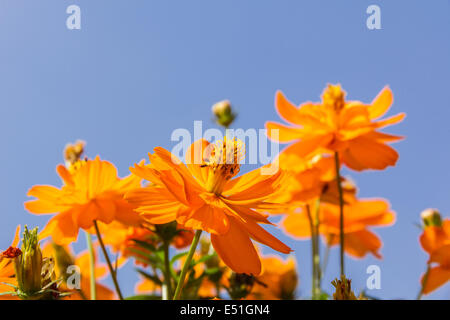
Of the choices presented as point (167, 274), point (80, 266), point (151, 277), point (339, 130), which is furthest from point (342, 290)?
point (80, 266)

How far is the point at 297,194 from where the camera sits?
1.67m

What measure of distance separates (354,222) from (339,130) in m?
0.62

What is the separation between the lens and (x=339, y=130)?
1.59 meters

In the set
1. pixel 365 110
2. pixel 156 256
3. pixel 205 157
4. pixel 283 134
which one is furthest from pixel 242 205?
pixel 365 110

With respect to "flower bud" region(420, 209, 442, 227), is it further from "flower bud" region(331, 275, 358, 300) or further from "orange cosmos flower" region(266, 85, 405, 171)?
"flower bud" region(331, 275, 358, 300)

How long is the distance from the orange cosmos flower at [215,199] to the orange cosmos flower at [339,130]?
0.53 metres

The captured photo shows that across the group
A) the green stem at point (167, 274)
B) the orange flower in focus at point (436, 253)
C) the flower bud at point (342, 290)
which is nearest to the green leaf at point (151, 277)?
the green stem at point (167, 274)

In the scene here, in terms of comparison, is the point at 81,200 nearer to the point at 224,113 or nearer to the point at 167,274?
the point at 167,274

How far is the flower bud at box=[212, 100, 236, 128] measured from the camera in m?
1.76

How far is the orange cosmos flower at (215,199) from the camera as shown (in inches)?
33.2

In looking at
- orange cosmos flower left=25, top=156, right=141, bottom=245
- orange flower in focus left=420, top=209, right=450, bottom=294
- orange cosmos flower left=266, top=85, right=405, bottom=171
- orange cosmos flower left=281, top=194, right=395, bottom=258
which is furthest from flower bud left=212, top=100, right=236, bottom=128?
orange flower in focus left=420, top=209, right=450, bottom=294

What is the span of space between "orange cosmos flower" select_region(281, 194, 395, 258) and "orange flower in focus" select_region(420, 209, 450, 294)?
1.34 feet

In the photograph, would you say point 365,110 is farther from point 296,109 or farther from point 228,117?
point 228,117
